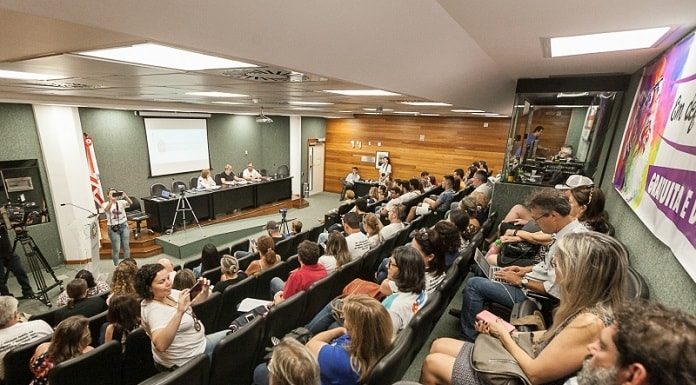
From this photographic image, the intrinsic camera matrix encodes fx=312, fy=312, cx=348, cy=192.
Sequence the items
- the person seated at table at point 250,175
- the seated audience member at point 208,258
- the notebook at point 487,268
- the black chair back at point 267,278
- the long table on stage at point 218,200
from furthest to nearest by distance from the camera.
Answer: the person seated at table at point 250,175, the long table on stage at point 218,200, the seated audience member at point 208,258, the black chair back at point 267,278, the notebook at point 487,268

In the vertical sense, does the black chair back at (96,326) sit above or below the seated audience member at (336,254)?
below

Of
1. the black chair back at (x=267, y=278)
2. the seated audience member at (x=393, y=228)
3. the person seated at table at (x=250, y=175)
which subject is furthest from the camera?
the person seated at table at (x=250, y=175)

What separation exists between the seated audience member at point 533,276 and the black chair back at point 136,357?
248 cm

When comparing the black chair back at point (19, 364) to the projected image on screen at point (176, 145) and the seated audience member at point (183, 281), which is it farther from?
the projected image on screen at point (176, 145)

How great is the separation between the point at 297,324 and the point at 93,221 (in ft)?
15.5

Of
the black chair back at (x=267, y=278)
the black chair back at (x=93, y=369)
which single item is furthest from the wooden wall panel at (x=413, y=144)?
the black chair back at (x=93, y=369)

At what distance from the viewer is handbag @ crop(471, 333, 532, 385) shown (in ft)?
4.50

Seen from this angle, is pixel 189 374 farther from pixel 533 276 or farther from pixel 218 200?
pixel 218 200

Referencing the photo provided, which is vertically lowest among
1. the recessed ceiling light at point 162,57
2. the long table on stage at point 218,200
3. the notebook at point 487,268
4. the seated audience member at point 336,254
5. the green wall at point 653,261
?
the long table on stage at point 218,200

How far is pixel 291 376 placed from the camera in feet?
4.30

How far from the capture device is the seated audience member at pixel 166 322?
6.33 ft

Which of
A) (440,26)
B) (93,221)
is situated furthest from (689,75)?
(93,221)

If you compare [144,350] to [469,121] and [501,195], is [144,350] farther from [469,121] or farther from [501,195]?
[469,121]

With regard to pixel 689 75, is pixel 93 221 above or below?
below
